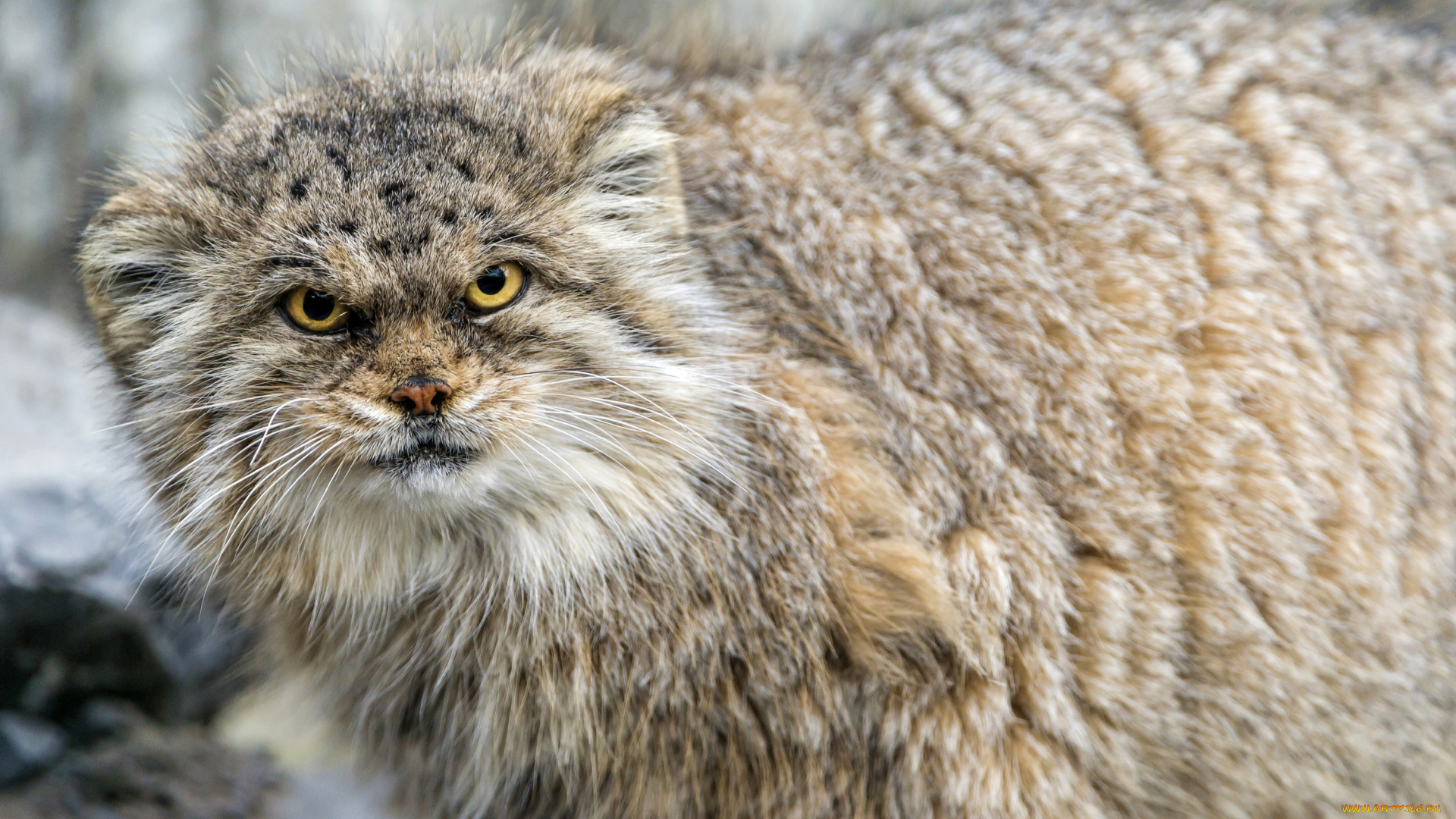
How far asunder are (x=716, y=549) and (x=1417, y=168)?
95.4 inches

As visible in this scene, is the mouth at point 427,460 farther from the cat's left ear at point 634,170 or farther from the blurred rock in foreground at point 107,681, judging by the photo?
the blurred rock in foreground at point 107,681

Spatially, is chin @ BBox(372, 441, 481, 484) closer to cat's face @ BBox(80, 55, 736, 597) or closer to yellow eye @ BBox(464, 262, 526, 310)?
cat's face @ BBox(80, 55, 736, 597)

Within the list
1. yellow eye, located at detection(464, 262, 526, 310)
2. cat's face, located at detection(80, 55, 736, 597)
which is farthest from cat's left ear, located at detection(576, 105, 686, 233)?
yellow eye, located at detection(464, 262, 526, 310)

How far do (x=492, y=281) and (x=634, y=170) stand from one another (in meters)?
0.53

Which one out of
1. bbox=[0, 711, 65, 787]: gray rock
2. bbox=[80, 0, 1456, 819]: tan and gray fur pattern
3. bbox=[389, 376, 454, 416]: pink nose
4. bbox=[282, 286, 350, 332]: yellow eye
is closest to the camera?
bbox=[389, 376, 454, 416]: pink nose

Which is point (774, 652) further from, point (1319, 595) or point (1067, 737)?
point (1319, 595)

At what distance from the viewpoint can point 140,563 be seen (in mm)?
4078

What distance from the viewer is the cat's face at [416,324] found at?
2562 millimetres

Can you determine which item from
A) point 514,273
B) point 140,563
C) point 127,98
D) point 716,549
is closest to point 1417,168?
point 716,549

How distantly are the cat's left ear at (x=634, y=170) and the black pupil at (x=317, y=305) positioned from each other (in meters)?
0.70

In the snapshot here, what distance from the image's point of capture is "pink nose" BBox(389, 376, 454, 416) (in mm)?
2473

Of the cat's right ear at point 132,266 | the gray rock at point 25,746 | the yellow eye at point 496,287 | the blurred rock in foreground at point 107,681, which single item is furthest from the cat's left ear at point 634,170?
the gray rock at point 25,746

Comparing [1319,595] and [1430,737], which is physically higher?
[1319,595]

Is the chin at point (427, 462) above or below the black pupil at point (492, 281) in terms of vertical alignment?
below
